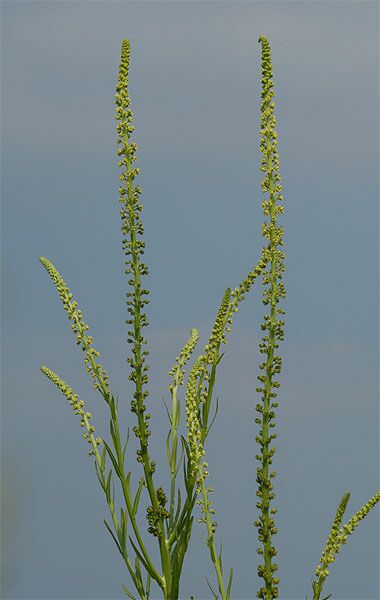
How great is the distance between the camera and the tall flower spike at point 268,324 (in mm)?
5953

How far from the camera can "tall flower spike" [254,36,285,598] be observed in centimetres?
595

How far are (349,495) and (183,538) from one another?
124 cm

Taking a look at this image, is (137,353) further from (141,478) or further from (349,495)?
(349,495)

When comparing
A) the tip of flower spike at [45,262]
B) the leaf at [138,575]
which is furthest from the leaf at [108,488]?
the tip of flower spike at [45,262]

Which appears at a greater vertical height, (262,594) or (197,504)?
(197,504)

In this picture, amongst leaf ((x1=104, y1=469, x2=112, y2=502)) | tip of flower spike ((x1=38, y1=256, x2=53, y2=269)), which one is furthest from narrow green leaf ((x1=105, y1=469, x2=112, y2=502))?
tip of flower spike ((x1=38, y1=256, x2=53, y2=269))

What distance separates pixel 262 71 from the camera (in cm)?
632

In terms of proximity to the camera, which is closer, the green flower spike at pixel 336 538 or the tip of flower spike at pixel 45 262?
the green flower spike at pixel 336 538

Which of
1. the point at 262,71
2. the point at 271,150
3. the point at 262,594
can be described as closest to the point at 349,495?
the point at 262,594

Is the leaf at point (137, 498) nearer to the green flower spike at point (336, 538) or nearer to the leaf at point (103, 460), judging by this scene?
the leaf at point (103, 460)

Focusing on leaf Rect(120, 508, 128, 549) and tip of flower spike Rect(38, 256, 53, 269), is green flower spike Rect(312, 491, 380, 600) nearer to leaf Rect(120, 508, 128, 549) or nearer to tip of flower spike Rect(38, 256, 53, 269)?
leaf Rect(120, 508, 128, 549)

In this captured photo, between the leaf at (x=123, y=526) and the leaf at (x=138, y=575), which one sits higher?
the leaf at (x=123, y=526)

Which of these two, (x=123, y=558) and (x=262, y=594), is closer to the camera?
(x=262, y=594)

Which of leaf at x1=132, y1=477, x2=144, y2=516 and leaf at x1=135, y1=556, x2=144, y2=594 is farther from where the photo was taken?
leaf at x1=135, y1=556, x2=144, y2=594
